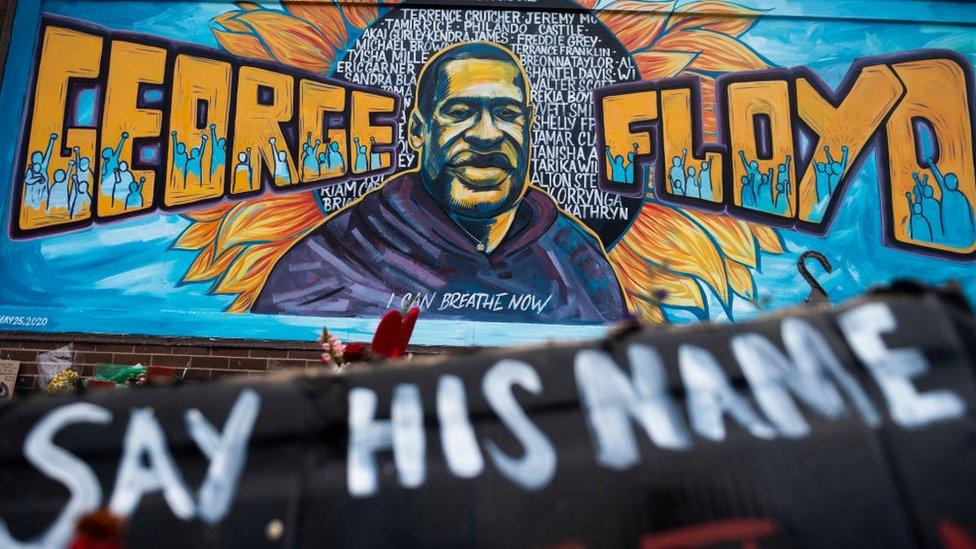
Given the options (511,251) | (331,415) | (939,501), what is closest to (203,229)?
(511,251)

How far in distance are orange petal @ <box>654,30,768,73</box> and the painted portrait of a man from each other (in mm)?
1558

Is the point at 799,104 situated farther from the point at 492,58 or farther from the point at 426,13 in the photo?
the point at 426,13

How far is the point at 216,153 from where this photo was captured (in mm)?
7715

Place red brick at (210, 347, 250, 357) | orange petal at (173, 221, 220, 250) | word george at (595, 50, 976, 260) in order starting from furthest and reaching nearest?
1. word george at (595, 50, 976, 260)
2. orange petal at (173, 221, 220, 250)
3. red brick at (210, 347, 250, 357)

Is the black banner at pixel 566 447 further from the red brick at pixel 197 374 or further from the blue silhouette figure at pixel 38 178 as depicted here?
the blue silhouette figure at pixel 38 178

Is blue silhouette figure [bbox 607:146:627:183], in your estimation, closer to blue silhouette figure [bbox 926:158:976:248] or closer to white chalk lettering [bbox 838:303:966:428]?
blue silhouette figure [bbox 926:158:976:248]

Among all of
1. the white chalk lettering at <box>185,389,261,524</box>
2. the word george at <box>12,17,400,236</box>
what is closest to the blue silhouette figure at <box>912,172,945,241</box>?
the word george at <box>12,17,400,236</box>

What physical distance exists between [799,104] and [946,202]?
164 cm

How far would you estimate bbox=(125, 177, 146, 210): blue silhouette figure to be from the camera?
761 cm

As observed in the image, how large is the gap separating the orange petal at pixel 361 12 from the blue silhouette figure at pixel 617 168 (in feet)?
8.89

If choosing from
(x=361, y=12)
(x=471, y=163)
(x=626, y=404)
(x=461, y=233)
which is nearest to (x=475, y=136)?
(x=471, y=163)

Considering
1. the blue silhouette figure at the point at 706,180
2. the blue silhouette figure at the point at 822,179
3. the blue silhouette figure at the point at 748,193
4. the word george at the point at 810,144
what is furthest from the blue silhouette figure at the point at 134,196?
the blue silhouette figure at the point at 822,179

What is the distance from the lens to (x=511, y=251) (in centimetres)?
758

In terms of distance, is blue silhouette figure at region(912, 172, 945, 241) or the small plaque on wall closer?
the small plaque on wall
